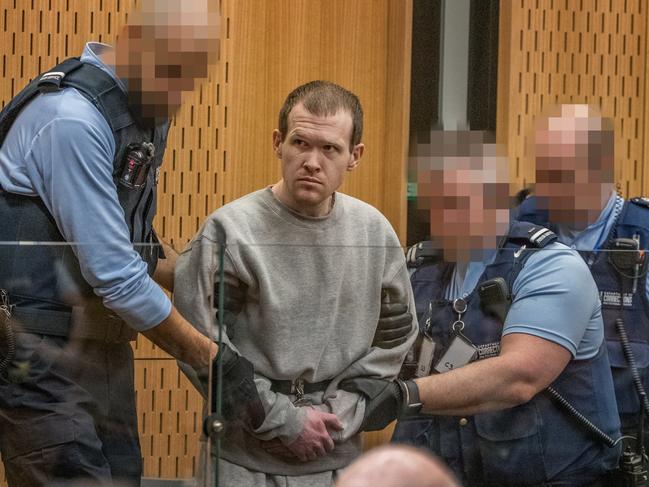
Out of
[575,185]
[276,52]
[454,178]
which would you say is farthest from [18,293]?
[276,52]

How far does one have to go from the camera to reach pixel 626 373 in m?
2.64

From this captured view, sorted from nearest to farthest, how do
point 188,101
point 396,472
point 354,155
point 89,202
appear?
point 396,472, point 89,202, point 354,155, point 188,101

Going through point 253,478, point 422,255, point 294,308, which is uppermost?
point 422,255

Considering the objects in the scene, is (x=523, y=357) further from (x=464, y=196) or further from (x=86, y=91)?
(x=86, y=91)

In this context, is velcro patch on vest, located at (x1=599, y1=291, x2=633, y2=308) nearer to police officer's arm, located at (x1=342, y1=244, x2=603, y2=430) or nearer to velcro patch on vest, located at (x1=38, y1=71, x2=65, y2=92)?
police officer's arm, located at (x1=342, y1=244, x2=603, y2=430)

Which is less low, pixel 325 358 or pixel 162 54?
pixel 162 54

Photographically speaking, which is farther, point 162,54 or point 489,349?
point 162,54

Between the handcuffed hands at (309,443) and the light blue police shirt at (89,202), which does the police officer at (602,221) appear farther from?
the light blue police shirt at (89,202)

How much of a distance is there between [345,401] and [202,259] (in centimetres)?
40

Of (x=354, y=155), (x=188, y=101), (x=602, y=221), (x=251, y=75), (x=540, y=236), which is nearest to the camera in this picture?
(x=540, y=236)

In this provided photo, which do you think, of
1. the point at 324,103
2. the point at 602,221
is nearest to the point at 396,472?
the point at 324,103

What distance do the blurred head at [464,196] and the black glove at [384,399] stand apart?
0.93 feet

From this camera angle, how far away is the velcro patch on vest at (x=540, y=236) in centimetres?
262

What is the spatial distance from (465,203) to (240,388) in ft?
2.01
